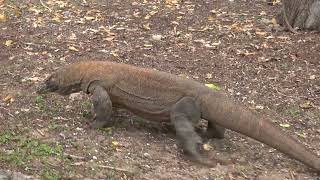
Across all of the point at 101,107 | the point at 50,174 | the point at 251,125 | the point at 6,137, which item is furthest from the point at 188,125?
the point at 6,137

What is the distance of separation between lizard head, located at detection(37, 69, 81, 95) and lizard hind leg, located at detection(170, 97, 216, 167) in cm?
116

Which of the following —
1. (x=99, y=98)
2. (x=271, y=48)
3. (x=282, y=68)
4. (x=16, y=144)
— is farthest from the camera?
(x=271, y=48)

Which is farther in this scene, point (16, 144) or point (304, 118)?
point (304, 118)

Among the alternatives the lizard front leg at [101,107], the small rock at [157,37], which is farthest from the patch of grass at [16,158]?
the small rock at [157,37]

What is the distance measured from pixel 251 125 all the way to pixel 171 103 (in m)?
0.80

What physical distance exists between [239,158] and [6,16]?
6024 millimetres

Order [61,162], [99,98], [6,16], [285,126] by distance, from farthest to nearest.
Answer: [6,16], [285,126], [99,98], [61,162]

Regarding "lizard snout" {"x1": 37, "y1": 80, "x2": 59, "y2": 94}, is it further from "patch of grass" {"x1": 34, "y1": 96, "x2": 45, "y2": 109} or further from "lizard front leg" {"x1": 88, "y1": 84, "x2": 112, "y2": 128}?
"lizard front leg" {"x1": 88, "y1": 84, "x2": 112, "y2": 128}

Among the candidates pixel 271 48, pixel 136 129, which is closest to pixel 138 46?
pixel 271 48

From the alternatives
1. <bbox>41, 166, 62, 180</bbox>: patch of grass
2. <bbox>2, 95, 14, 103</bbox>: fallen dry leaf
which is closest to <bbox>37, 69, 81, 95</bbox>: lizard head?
<bbox>2, 95, 14, 103</bbox>: fallen dry leaf

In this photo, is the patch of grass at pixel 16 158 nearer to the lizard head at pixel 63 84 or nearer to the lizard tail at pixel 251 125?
the lizard head at pixel 63 84

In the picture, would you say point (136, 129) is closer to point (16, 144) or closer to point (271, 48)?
point (16, 144)

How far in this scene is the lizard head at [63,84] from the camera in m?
5.68

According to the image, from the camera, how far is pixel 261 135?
4.91m
